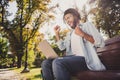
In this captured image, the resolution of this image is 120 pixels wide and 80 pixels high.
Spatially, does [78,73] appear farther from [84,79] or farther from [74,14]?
[74,14]

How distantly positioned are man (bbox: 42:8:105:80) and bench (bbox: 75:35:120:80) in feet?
0.63

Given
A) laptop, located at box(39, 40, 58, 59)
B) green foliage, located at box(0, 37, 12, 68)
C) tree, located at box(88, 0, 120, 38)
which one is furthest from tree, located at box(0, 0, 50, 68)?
green foliage, located at box(0, 37, 12, 68)

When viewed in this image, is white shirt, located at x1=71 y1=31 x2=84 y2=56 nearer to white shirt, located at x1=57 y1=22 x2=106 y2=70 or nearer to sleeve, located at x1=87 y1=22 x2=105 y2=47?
white shirt, located at x1=57 y1=22 x2=106 y2=70

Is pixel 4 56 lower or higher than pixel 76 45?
lower

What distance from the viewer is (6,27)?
28.1m

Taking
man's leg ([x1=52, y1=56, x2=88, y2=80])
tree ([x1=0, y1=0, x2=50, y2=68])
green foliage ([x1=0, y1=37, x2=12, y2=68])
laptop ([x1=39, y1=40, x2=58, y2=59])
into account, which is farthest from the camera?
green foliage ([x1=0, y1=37, x2=12, y2=68])

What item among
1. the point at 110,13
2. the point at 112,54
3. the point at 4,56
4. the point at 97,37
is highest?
the point at 110,13

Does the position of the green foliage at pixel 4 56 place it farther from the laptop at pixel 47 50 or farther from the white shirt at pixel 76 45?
the white shirt at pixel 76 45

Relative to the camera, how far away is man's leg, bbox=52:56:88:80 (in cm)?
333

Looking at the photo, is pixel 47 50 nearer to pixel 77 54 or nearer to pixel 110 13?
pixel 77 54

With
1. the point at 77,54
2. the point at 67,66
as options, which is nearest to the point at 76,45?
the point at 77,54

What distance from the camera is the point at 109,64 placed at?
151 inches

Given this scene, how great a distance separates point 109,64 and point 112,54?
26 cm

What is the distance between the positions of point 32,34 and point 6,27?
10.7 ft
